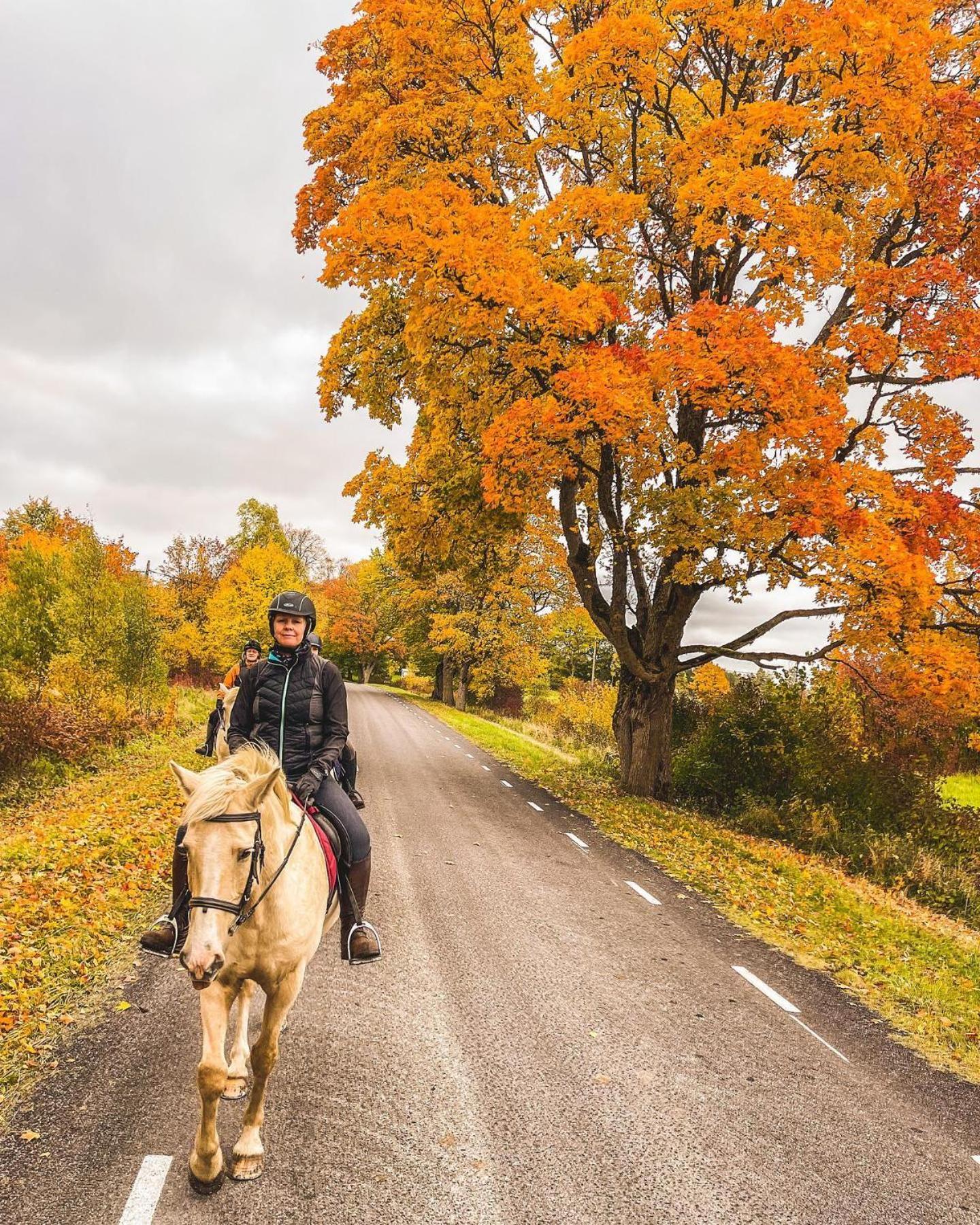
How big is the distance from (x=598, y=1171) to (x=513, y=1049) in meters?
1.18

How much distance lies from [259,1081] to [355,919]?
1144 mm

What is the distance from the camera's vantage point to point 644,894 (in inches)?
341

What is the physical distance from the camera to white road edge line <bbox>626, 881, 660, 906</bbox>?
8.37 metres

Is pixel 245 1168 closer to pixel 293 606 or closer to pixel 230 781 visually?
pixel 230 781

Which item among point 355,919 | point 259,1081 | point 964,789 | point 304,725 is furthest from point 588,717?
point 259,1081

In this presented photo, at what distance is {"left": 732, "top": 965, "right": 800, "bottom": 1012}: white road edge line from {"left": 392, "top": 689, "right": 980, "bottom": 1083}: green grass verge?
86 centimetres

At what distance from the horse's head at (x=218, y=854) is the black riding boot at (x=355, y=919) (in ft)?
4.48

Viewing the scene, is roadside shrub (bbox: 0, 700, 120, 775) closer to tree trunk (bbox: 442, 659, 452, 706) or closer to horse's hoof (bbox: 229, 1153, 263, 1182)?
horse's hoof (bbox: 229, 1153, 263, 1182)

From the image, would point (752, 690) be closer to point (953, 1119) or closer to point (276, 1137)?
point (953, 1119)

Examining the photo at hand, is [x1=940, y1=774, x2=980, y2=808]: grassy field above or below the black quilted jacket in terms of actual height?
below

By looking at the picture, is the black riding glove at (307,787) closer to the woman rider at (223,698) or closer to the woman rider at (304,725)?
the woman rider at (304,725)

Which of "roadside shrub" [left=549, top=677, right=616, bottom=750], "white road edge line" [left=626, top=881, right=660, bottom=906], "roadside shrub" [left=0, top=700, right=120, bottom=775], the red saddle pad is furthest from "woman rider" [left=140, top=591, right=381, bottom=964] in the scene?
"roadside shrub" [left=549, top=677, right=616, bottom=750]

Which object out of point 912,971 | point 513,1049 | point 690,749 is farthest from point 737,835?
point 513,1049

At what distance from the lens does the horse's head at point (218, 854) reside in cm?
267
